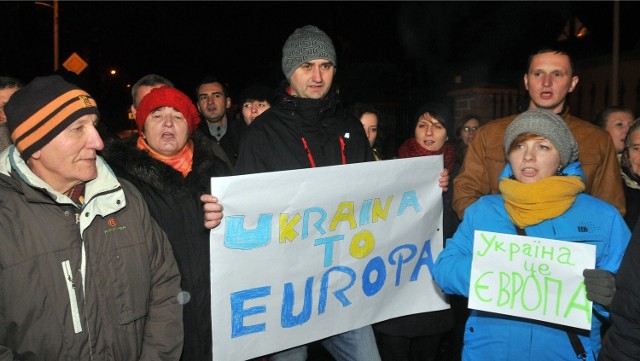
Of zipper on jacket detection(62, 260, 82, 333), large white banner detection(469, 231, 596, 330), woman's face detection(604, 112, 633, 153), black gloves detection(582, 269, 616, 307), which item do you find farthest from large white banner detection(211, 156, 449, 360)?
woman's face detection(604, 112, 633, 153)

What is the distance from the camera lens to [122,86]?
46.9 m

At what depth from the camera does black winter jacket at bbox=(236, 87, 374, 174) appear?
115 inches

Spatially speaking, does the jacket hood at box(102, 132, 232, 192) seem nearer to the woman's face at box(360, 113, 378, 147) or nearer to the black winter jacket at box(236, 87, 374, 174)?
the black winter jacket at box(236, 87, 374, 174)

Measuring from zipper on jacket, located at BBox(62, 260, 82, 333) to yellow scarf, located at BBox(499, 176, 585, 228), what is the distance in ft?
6.19

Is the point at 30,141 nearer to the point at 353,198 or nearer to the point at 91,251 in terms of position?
the point at 91,251

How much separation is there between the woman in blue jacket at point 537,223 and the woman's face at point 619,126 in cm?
226

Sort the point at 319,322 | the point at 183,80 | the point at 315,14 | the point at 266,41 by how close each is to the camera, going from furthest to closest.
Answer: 1. the point at 183,80
2. the point at 266,41
3. the point at 315,14
4. the point at 319,322

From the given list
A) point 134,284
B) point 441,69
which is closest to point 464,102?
point 134,284

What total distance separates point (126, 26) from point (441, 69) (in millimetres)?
18913

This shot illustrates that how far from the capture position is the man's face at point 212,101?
19.8ft

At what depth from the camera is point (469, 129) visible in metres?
6.30

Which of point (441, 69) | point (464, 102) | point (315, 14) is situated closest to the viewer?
point (464, 102)

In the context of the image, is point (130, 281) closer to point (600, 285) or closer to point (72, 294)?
point (72, 294)

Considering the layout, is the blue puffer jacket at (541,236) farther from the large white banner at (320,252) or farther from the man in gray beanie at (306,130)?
the man in gray beanie at (306,130)
